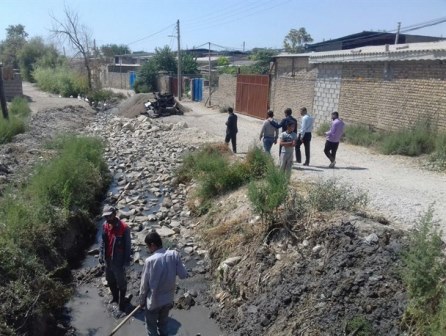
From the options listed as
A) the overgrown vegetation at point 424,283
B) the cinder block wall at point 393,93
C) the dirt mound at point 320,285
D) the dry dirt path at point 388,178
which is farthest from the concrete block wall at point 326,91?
the overgrown vegetation at point 424,283

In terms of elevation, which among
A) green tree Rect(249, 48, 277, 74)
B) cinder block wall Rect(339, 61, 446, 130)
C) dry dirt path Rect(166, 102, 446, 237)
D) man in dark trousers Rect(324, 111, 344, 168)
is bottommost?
dry dirt path Rect(166, 102, 446, 237)

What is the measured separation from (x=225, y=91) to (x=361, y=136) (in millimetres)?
13069

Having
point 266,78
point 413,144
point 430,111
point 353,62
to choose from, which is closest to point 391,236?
point 413,144

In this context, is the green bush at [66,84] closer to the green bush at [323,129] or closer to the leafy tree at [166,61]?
the leafy tree at [166,61]

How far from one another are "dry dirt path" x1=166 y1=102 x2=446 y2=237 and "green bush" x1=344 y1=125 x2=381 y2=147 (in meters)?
0.36

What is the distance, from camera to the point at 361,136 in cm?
1323

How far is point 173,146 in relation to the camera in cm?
1500

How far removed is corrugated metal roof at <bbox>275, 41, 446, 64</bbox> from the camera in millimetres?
11258

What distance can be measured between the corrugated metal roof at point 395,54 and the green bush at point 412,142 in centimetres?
190

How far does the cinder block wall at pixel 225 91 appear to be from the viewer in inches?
945

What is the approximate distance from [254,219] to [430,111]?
24.4ft

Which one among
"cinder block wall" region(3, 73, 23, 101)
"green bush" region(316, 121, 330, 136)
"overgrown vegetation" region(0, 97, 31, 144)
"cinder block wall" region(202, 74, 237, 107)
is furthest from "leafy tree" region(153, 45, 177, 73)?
"green bush" region(316, 121, 330, 136)

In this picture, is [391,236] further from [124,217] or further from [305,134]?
[124,217]

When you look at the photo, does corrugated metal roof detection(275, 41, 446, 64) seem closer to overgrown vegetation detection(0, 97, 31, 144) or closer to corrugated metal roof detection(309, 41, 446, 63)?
corrugated metal roof detection(309, 41, 446, 63)
